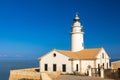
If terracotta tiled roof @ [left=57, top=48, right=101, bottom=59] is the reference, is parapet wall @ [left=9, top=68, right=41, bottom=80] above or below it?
below

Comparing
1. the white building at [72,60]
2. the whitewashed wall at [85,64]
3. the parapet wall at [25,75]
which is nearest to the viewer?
the parapet wall at [25,75]

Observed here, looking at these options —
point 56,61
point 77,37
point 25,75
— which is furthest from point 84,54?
point 25,75

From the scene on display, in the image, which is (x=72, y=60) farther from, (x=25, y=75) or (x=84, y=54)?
(x=25, y=75)

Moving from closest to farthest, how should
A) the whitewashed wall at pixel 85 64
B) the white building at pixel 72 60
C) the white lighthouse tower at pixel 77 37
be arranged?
the white building at pixel 72 60 → the whitewashed wall at pixel 85 64 → the white lighthouse tower at pixel 77 37

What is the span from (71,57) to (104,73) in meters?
5.22

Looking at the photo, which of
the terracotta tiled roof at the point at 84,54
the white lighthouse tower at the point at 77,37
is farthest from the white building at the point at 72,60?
the white lighthouse tower at the point at 77,37

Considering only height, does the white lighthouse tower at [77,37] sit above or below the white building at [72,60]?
above

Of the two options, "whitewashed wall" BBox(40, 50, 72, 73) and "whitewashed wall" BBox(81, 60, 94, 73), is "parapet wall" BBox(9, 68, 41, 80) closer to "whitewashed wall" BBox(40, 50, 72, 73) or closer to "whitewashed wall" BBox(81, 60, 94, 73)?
"whitewashed wall" BBox(40, 50, 72, 73)

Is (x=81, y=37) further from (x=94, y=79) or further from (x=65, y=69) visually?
(x=94, y=79)

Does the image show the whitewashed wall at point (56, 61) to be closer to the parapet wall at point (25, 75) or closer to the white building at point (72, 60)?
the white building at point (72, 60)

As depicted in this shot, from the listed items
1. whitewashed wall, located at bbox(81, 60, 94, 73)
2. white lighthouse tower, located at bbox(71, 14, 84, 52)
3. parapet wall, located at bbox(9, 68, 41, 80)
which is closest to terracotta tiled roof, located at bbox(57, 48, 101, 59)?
whitewashed wall, located at bbox(81, 60, 94, 73)

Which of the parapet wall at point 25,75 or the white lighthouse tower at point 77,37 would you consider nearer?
the parapet wall at point 25,75

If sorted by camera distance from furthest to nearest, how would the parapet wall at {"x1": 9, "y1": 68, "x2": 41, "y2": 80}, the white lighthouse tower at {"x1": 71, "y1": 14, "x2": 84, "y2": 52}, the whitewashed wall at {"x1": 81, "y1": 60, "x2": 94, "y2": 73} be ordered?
the white lighthouse tower at {"x1": 71, "y1": 14, "x2": 84, "y2": 52}, the whitewashed wall at {"x1": 81, "y1": 60, "x2": 94, "y2": 73}, the parapet wall at {"x1": 9, "y1": 68, "x2": 41, "y2": 80}

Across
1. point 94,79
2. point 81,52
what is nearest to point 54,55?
point 81,52
